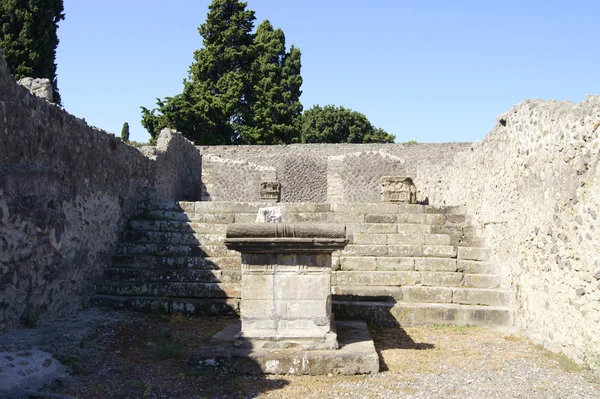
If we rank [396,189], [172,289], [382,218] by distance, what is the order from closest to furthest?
[172,289] < [382,218] < [396,189]

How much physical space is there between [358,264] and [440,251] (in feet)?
4.00

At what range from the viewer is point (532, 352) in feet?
19.6

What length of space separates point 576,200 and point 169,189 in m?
8.88

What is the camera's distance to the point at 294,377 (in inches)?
189

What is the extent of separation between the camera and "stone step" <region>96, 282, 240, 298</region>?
7.67 m

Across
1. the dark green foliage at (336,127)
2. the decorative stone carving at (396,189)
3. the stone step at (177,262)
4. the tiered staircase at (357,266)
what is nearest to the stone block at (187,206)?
the tiered staircase at (357,266)

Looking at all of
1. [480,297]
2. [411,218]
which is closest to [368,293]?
[480,297]

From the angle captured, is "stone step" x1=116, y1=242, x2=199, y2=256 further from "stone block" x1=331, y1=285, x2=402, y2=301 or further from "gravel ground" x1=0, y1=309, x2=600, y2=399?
"stone block" x1=331, y1=285, x2=402, y2=301

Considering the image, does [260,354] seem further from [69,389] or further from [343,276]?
[343,276]

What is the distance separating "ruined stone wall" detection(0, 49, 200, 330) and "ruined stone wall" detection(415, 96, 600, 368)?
529cm

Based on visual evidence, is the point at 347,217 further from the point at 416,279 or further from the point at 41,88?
the point at 41,88

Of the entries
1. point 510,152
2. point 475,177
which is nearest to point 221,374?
point 510,152

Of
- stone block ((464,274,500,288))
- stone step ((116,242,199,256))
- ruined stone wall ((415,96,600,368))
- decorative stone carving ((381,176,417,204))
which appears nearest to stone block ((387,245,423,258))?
stone block ((464,274,500,288))

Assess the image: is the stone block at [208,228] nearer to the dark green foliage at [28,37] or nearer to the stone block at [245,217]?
the stone block at [245,217]
